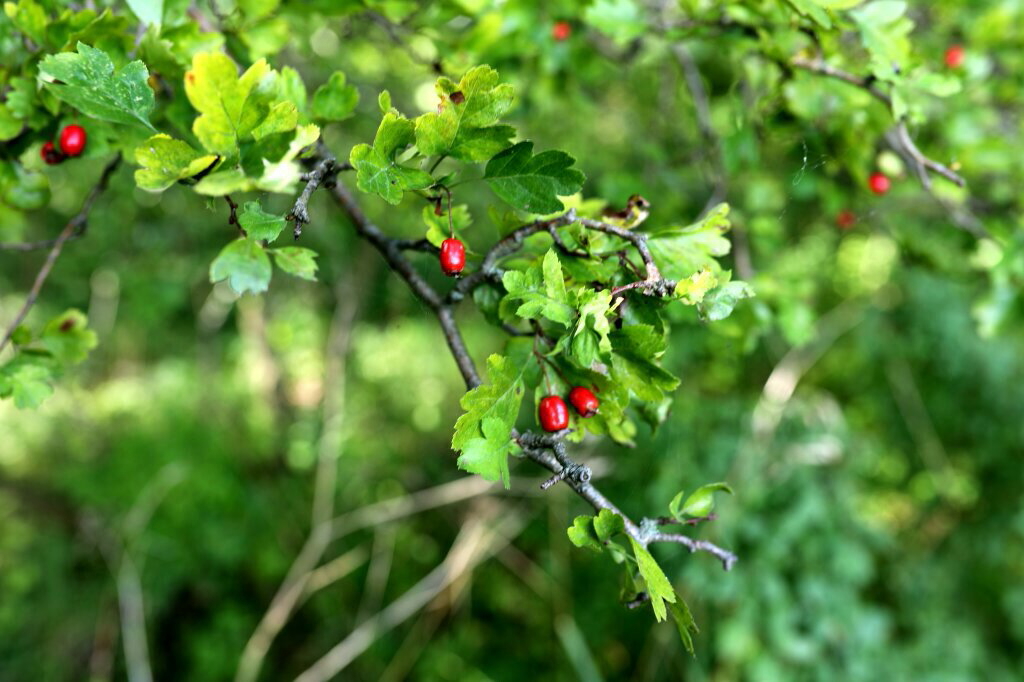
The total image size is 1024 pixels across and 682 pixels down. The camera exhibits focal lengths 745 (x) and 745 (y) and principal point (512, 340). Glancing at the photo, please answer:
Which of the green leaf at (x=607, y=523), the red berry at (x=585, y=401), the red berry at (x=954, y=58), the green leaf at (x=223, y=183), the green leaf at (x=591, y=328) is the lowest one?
the red berry at (x=954, y=58)

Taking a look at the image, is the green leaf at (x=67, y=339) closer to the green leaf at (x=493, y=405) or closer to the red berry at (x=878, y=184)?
the green leaf at (x=493, y=405)

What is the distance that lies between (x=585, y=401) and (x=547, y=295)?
13 cm

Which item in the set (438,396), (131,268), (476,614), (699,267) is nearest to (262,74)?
(699,267)

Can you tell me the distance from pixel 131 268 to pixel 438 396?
82.4 inches

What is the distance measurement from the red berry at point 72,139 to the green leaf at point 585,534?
767 millimetres

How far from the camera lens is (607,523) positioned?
69 cm

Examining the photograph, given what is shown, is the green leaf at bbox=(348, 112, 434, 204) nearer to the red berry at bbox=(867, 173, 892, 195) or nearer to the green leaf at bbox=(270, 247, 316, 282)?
the green leaf at bbox=(270, 247, 316, 282)

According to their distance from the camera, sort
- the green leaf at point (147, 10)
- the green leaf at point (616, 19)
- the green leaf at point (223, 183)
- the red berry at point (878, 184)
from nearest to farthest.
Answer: the green leaf at point (223, 183) → the green leaf at point (147, 10) → the green leaf at point (616, 19) → the red berry at point (878, 184)

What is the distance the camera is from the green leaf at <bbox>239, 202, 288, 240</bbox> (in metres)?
0.68

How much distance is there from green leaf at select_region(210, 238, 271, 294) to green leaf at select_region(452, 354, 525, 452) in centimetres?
24

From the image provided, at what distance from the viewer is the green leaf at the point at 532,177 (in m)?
0.73

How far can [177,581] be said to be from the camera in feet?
11.6

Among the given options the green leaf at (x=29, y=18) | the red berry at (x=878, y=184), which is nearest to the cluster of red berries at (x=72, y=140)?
the green leaf at (x=29, y=18)

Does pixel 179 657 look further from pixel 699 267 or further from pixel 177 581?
pixel 699 267
